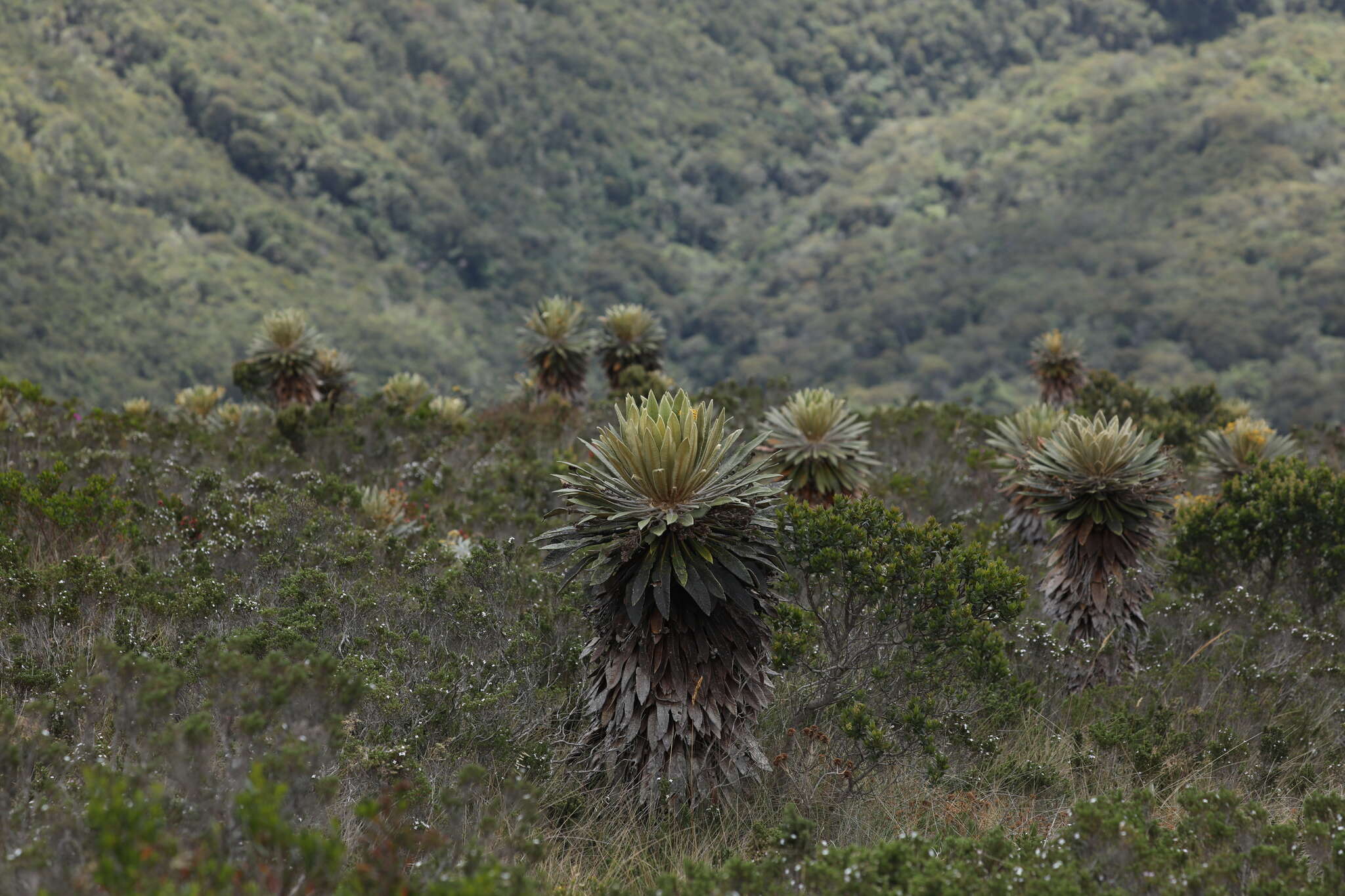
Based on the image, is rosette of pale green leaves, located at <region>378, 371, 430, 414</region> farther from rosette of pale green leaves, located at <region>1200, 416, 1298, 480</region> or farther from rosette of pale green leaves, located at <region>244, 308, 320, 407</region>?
rosette of pale green leaves, located at <region>1200, 416, 1298, 480</region>

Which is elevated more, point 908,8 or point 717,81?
point 908,8

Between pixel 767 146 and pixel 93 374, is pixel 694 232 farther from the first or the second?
pixel 93 374

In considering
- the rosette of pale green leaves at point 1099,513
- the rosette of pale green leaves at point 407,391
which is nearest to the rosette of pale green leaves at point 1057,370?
the rosette of pale green leaves at point 1099,513

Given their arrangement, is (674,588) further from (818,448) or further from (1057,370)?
(1057,370)

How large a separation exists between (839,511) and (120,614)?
186 inches

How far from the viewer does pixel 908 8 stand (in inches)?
5768

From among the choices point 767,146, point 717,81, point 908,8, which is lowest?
point 767,146

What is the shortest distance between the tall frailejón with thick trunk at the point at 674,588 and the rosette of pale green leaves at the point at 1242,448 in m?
7.95

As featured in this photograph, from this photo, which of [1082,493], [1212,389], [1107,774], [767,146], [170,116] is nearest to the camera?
[1107,774]

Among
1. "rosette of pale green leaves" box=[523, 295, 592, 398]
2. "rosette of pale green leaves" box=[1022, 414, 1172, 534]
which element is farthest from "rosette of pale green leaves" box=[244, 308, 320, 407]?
"rosette of pale green leaves" box=[1022, 414, 1172, 534]

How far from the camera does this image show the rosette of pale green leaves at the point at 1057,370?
1656 cm

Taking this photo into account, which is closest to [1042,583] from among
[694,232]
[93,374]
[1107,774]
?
[1107,774]

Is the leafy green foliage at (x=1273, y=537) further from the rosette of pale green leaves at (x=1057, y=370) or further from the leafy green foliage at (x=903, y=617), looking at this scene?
the rosette of pale green leaves at (x=1057, y=370)

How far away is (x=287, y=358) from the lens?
588 inches
